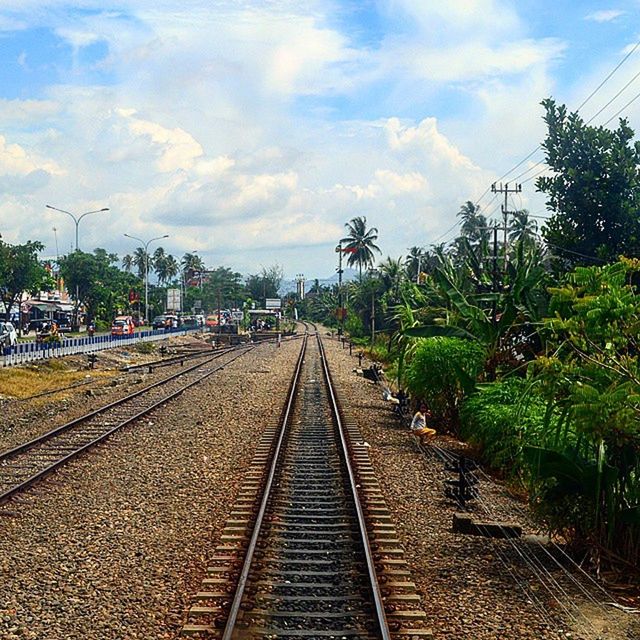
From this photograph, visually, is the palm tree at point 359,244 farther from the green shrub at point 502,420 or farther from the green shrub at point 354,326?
the green shrub at point 502,420

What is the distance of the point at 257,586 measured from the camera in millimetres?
8078

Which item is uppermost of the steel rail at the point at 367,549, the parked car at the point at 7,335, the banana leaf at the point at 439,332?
the banana leaf at the point at 439,332

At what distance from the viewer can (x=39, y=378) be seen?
34031 mm

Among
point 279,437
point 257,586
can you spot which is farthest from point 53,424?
point 257,586

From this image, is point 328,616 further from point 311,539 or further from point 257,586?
point 311,539

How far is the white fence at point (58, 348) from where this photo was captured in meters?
37.5

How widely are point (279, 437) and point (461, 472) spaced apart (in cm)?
620

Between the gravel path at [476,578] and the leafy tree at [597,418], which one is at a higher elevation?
the leafy tree at [597,418]

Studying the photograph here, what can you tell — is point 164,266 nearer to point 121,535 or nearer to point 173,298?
point 173,298

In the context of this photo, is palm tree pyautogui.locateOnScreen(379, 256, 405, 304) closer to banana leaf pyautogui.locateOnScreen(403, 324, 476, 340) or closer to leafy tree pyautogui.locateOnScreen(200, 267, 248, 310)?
banana leaf pyautogui.locateOnScreen(403, 324, 476, 340)

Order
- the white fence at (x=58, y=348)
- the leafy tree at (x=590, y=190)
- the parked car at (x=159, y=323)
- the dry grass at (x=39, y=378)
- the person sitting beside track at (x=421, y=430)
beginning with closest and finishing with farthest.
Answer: the person sitting beside track at (x=421, y=430)
the leafy tree at (x=590, y=190)
the dry grass at (x=39, y=378)
the white fence at (x=58, y=348)
the parked car at (x=159, y=323)

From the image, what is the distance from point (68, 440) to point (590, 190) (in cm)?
1685

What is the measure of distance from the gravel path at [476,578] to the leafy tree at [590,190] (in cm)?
1307

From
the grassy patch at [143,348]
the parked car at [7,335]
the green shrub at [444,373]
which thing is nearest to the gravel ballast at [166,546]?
the green shrub at [444,373]
